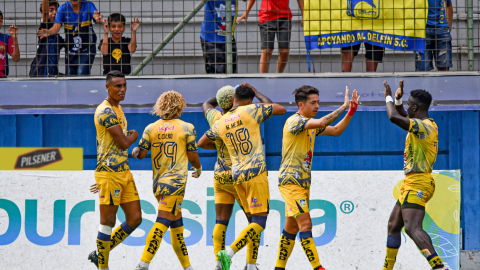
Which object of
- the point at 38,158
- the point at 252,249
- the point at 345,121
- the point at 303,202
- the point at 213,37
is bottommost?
the point at 252,249

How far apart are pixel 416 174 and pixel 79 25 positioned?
17.8 ft

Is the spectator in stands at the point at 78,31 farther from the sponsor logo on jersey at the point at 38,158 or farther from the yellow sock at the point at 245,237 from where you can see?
the yellow sock at the point at 245,237

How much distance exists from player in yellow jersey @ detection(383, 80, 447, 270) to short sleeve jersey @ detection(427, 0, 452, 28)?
2.15m

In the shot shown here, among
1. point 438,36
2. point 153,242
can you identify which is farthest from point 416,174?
point 153,242

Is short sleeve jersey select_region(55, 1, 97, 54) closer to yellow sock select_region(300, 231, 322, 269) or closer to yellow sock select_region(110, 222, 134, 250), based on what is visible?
yellow sock select_region(110, 222, 134, 250)

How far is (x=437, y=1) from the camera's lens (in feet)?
25.4

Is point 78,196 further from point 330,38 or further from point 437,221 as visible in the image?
point 437,221

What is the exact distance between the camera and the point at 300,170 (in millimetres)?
5883

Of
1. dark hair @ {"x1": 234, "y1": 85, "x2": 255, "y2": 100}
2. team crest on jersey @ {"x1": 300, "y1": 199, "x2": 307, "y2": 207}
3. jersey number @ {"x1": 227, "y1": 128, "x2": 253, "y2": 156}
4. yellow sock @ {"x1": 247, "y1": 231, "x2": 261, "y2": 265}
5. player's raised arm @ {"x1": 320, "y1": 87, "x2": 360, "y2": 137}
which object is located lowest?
yellow sock @ {"x1": 247, "y1": 231, "x2": 261, "y2": 265}

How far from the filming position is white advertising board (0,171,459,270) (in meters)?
7.58

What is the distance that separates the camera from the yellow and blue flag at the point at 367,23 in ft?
24.9

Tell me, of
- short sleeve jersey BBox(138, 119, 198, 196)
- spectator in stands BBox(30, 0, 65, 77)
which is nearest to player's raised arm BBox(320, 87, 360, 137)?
short sleeve jersey BBox(138, 119, 198, 196)

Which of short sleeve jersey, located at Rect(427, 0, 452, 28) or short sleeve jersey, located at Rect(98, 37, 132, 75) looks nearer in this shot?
short sleeve jersey, located at Rect(427, 0, 452, 28)

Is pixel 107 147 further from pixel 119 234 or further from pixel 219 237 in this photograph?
pixel 219 237
